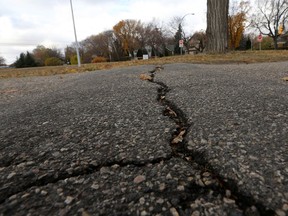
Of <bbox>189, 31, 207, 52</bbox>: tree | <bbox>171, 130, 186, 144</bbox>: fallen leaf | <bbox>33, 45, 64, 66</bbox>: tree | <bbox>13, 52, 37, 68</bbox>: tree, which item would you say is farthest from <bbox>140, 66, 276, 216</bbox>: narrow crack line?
<bbox>33, 45, 64, 66</bbox>: tree

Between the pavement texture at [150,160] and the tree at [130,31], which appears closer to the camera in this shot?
the pavement texture at [150,160]

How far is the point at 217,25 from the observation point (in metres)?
8.80

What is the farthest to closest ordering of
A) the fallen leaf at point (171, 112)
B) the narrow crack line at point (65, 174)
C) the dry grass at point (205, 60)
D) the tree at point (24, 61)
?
the tree at point (24, 61), the dry grass at point (205, 60), the fallen leaf at point (171, 112), the narrow crack line at point (65, 174)

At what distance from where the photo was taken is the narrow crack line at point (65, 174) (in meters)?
0.88

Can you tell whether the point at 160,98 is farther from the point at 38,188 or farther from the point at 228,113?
the point at 38,188

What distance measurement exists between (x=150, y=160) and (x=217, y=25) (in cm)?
906

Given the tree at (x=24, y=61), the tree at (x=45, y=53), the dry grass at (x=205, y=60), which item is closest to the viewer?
the dry grass at (x=205, y=60)

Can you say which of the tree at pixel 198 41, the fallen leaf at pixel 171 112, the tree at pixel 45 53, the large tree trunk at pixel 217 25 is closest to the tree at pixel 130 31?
the tree at pixel 198 41

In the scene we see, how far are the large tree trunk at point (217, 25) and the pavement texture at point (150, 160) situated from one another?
7.84m

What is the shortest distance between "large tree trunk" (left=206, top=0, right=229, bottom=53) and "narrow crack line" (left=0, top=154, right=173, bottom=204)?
902cm

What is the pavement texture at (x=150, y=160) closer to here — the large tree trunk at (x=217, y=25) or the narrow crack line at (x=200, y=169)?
the narrow crack line at (x=200, y=169)

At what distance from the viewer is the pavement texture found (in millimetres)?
785

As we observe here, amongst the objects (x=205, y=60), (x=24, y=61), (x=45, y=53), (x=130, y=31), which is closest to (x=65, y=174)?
(x=205, y=60)

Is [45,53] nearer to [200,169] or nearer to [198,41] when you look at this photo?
[198,41]
